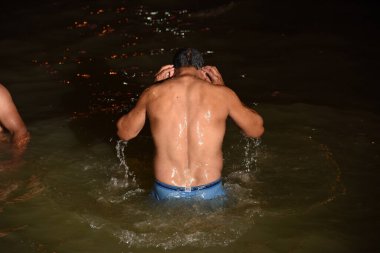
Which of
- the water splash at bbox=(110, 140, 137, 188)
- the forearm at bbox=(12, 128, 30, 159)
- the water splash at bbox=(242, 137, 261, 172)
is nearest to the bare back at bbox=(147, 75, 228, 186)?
the water splash at bbox=(110, 140, 137, 188)

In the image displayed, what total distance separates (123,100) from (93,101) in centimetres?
48

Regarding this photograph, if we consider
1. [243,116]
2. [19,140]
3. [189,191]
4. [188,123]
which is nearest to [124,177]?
[19,140]

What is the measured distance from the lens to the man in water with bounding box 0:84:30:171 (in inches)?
237

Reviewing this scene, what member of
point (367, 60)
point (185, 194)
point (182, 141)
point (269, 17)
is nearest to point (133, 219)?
point (185, 194)

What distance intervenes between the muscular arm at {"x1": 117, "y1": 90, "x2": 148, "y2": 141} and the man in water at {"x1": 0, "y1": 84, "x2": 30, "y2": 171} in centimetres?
164

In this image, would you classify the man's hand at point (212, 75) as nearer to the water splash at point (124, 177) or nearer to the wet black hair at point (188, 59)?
the wet black hair at point (188, 59)

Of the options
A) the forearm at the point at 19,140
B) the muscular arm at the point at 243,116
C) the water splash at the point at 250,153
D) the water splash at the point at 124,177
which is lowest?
the water splash at the point at 250,153

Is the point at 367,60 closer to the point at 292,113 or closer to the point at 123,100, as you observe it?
the point at 292,113

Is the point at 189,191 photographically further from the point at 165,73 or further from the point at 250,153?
the point at 250,153

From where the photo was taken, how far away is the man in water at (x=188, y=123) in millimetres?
4684

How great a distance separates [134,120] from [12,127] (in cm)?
194

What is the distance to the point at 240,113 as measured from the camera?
4.86m

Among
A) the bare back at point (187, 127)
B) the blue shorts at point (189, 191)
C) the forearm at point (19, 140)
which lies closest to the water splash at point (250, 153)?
the blue shorts at point (189, 191)

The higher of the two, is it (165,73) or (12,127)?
(165,73)
